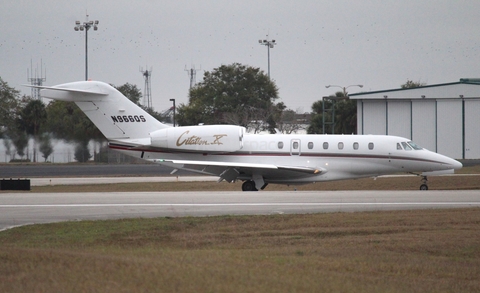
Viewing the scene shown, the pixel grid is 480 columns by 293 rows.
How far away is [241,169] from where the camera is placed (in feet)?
97.0

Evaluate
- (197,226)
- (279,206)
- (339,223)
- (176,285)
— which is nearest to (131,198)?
(279,206)

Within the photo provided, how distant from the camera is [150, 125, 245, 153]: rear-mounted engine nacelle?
97.3 feet

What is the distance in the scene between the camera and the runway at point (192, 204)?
17859mm

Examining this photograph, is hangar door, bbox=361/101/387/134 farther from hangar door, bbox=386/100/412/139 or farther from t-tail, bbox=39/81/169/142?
t-tail, bbox=39/81/169/142

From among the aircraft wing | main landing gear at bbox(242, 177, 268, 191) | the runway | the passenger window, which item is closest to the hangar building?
the passenger window

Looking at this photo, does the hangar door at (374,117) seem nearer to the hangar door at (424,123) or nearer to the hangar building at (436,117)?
the hangar building at (436,117)

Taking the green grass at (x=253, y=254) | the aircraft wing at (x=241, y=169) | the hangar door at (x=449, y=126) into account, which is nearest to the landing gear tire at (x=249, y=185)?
the aircraft wing at (x=241, y=169)

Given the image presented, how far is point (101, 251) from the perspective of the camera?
36.7ft

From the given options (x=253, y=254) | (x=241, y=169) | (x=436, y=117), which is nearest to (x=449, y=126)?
(x=436, y=117)

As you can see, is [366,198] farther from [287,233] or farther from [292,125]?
[292,125]

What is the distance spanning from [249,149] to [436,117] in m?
31.2

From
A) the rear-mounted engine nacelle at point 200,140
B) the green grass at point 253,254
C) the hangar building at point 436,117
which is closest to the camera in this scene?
the green grass at point 253,254

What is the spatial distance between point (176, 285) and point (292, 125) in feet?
227

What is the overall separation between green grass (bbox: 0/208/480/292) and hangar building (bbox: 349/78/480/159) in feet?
131
